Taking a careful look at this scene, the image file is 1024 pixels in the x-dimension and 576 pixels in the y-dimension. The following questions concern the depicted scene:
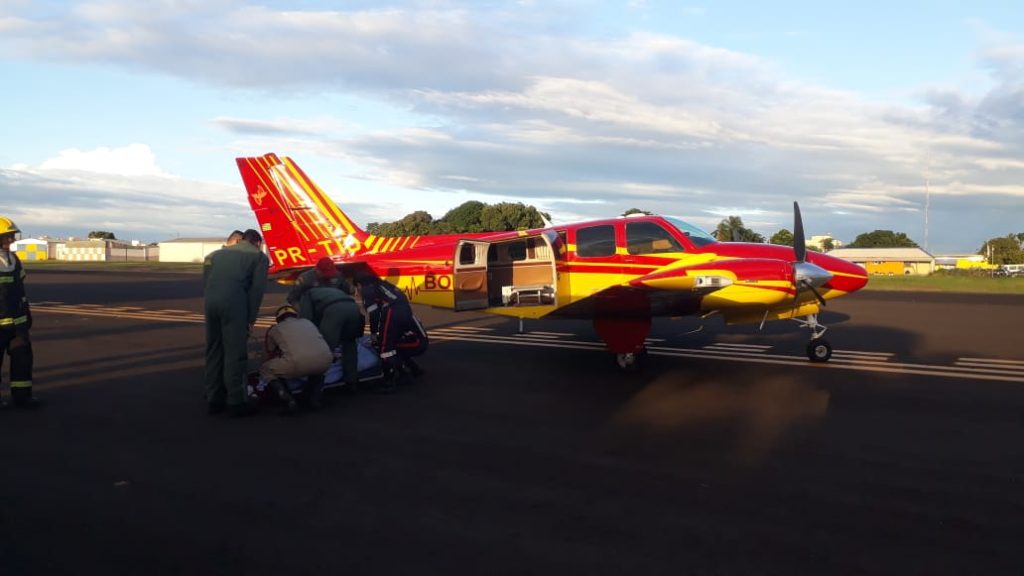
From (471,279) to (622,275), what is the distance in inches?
104

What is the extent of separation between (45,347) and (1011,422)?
15.7 m

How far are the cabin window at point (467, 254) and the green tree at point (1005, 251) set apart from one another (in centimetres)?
11148

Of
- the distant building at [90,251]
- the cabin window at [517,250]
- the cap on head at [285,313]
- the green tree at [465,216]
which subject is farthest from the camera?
the distant building at [90,251]

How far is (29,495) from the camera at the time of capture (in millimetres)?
5352

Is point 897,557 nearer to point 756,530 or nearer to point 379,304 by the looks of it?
point 756,530

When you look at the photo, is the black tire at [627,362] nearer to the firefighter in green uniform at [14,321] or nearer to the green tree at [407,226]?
the firefighter in green uniform at [14,321]

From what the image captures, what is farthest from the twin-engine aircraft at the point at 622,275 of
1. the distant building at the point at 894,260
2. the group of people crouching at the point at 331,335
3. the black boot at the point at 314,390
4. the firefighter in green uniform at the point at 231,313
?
the distant building at the point at 894,260

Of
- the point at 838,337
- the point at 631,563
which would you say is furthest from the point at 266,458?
the point at 838,337

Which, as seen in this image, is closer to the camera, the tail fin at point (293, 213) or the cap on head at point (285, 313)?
the cap on head at point (285, 313)

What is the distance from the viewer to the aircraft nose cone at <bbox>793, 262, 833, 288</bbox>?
10.9 meters

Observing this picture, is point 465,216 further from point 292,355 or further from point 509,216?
point 292,355

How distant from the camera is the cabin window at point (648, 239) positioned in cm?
1206

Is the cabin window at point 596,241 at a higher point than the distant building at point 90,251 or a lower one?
lower

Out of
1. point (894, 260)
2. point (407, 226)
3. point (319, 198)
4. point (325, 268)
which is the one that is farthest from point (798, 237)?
point (894, 260)
